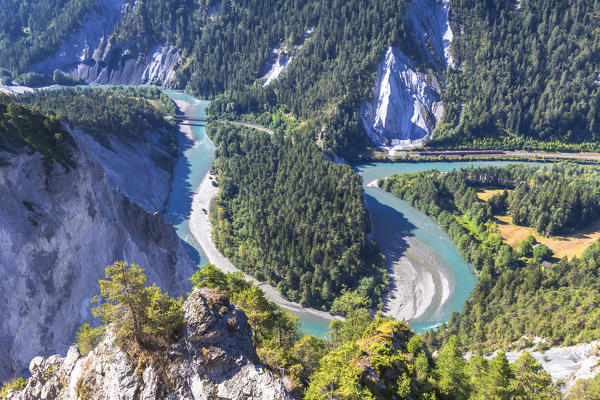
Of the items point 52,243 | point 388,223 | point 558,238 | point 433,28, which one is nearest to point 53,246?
point 52,243

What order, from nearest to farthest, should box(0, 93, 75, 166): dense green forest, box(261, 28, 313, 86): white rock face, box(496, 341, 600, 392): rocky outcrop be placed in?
box(0, 93, 75, 166): dense green forest < box(496, 341, 600, 392): rocky outcrop < box(261, 28, 313, 86): white rock face

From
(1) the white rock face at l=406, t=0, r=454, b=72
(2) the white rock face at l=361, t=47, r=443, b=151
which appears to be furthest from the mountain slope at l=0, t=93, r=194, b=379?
(1) the white rock face at l=406, t=0, r=454, b=72

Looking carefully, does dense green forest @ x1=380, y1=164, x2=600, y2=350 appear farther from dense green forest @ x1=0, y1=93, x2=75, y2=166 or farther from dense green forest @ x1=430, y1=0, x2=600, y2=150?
dense green forest @ x1=0, y1=93, x2=75, y2=166

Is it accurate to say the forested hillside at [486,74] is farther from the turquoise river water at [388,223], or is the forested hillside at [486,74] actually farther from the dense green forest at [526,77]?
the turquoise river water at [388,223]

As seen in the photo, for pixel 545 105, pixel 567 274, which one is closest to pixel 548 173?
pixel 545 105

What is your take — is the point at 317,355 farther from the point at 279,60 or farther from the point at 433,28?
the point at 279,60

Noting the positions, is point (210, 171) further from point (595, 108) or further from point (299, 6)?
point (595, 108)

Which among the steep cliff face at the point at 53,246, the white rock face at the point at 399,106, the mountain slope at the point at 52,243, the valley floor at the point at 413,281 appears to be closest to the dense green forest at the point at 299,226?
the valley floor at the point at 413,281
